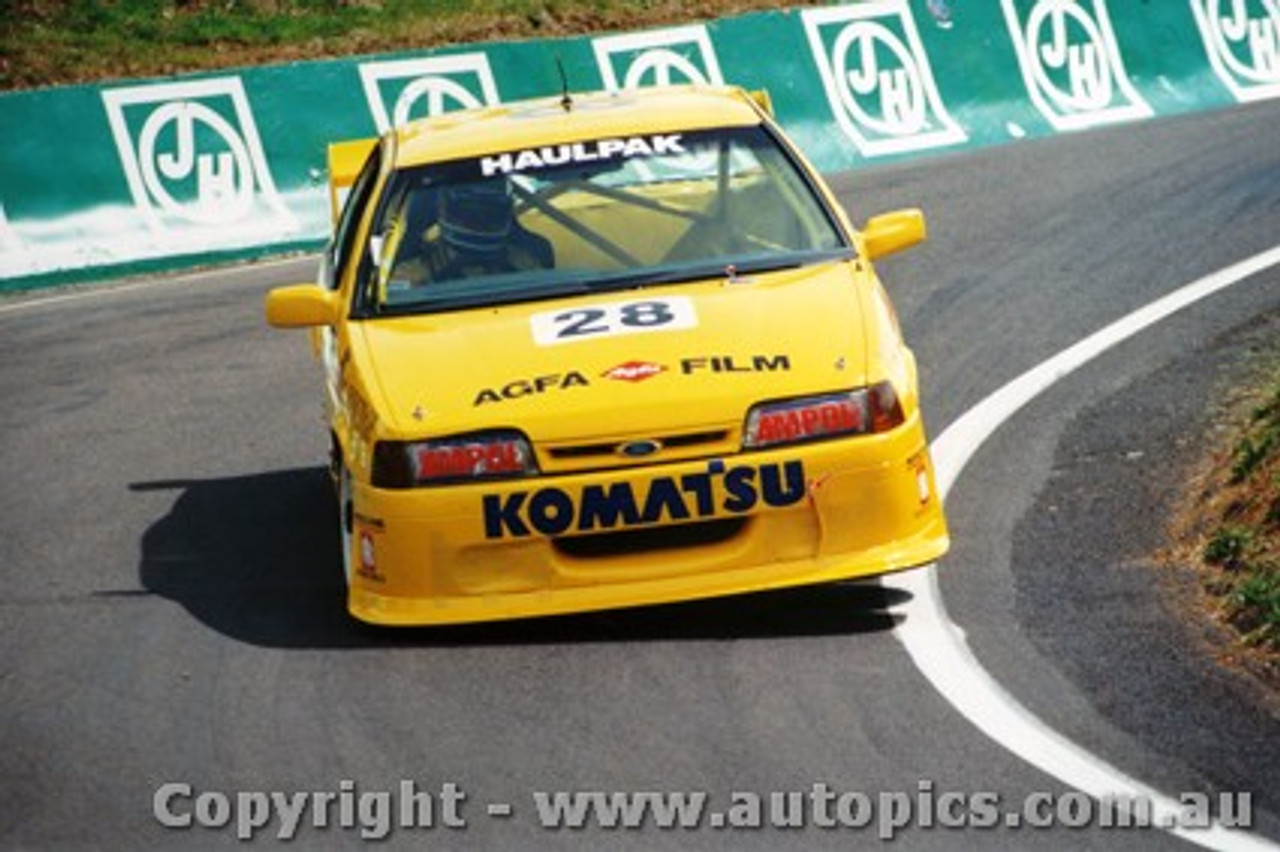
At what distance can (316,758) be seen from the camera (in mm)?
7816

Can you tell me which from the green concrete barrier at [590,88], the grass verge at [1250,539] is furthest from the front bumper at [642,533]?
the green concrete barrier at [590,88]

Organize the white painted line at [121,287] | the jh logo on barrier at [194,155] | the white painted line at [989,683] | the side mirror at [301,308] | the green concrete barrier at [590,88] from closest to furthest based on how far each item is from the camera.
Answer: the white painted line at [989,683], the side mirror at [301,308], the white painted line at [121,287], the green concrete barrier at [590,88], the jh logo on barrier at [194,155]

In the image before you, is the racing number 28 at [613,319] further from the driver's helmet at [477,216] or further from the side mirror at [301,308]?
the side mirror at [301,308]

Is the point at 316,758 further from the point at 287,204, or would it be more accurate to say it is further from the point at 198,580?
the point at 287,204

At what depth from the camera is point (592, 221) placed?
10.8m

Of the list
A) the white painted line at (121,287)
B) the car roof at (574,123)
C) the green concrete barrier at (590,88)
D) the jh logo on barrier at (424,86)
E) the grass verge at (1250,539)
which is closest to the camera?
the grass verge at (1250,539)

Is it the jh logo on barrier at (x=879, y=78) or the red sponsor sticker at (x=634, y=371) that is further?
the jh logo on barrier at (x=879, y=78)

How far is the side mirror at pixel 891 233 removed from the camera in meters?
10.1

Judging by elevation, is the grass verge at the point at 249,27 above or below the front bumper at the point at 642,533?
below

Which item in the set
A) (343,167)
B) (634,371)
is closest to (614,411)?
(634,371)

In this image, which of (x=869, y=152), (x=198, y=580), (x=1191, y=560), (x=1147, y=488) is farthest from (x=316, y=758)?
(x=869, y=152)

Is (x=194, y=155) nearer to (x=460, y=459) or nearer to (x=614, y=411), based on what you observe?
(x=460, y=459)

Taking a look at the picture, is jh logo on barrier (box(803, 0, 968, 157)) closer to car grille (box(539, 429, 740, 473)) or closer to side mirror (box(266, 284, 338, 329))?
side mirror (box(266, 284, 338, 329))

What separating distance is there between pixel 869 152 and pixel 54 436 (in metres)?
8.80
